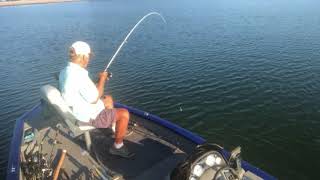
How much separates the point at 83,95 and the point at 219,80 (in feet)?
41.5

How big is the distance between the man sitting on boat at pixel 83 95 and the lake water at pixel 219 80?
570 cm

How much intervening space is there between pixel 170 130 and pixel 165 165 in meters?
1.76

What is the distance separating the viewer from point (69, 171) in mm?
7207

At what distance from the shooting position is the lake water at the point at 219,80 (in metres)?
11.7

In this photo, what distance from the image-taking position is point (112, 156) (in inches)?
298

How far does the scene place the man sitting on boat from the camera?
658 centimetres

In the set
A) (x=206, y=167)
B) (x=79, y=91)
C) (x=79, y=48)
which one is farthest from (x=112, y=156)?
(x=206, y=167)

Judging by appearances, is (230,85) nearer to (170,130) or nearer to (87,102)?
(170,130)

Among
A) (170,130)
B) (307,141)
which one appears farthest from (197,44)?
(170,130)

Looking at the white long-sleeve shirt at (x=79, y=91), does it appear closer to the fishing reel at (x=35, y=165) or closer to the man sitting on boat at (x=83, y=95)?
the man sitting on boat at (x=83, y=95)

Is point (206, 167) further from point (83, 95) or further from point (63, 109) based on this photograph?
Result: point (63, 109)

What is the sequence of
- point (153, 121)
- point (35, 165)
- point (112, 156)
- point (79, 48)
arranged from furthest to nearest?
1. point (153, 121)
2. point (112, 156)
3. point (35, 165)
4. point (79, 48)

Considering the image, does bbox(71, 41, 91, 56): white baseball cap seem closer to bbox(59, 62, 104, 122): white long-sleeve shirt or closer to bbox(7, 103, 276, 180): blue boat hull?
bbox(59, 62, 104, 122): white long-sleeve shirt

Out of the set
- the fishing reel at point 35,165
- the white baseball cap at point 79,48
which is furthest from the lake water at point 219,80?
the white baseball cap at point 79,48
